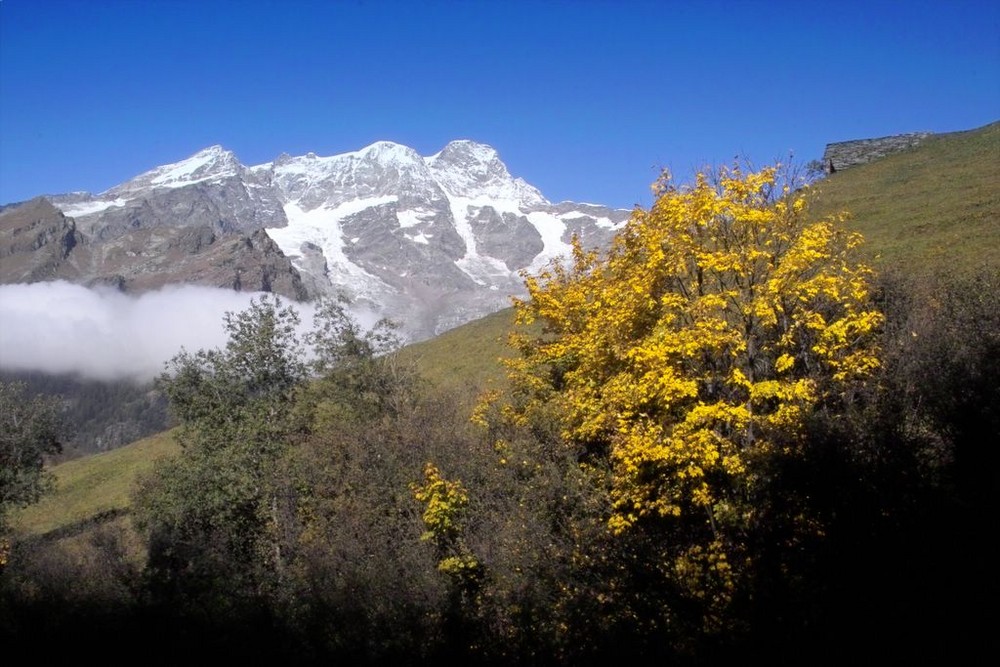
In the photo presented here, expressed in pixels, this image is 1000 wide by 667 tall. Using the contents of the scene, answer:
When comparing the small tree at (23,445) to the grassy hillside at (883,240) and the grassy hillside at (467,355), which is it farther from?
the grassy hillside at (467,355)

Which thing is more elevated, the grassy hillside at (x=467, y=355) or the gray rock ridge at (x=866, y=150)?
the gray rock ridge at (x=866, y=150)

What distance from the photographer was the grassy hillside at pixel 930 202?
109 ft

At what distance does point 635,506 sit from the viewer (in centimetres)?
1689

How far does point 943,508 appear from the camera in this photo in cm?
1292

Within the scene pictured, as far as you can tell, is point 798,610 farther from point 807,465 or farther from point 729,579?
point 807,465

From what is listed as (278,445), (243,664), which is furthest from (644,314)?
(278,445)

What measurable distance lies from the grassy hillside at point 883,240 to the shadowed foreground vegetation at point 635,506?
411 centimetres

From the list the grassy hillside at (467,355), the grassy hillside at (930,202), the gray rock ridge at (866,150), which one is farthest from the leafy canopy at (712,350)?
the gray rock ridge at (866,150)

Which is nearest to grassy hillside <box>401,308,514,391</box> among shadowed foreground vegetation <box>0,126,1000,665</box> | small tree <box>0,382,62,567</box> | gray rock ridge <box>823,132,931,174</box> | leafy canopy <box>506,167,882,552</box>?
shadowed foreground vegetation <box>0,126,1000,665</box>

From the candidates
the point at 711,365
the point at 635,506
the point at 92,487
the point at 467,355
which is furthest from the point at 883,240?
the point at 92,487

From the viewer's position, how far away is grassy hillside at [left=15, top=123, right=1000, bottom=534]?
35.0m

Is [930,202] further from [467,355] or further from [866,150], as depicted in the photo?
[467,355]

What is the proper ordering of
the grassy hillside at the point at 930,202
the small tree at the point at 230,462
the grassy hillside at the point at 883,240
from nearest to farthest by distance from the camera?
the small tree at the point at 230,462
the grassy hillside at the point at 930,202
the grassy hillside at the point at 883,240

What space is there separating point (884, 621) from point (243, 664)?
49.1 feet
